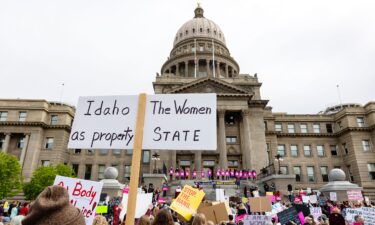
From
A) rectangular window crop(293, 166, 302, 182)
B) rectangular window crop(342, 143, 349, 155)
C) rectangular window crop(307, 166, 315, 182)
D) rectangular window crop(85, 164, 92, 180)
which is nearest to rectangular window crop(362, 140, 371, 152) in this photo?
rectangular window crop(342, 143, 349, 155)

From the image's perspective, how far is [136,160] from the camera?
4.32 m

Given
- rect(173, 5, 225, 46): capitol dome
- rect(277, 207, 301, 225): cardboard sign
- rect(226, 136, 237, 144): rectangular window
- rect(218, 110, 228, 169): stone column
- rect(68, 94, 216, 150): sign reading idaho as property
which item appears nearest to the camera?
rect(68, 94, 216, 150): sign reading idaho as property

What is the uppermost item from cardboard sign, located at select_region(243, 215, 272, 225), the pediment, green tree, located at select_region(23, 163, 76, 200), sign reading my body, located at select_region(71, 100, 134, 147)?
the pediment

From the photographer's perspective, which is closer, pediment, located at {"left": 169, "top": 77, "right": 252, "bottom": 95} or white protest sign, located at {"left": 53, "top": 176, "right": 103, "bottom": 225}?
white protest sign, located at {"left": 53, "top": 176, "right": 103, "bottom": 225}

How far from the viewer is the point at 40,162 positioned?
160 ft

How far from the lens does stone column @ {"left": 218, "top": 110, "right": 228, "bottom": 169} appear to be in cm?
4119

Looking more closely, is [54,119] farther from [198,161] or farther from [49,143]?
[198,161]

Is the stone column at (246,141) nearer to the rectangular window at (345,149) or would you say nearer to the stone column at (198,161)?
the stone column at (198,161)

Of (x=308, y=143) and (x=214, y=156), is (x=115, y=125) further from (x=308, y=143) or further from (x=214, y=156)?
(x=308, y=143)

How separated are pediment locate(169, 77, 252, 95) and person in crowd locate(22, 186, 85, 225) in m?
43.5

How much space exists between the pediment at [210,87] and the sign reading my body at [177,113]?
135ft

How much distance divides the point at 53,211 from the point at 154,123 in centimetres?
252

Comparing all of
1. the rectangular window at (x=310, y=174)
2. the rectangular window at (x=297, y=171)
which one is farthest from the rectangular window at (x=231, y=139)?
the rectangular window at (x=310, y=174)

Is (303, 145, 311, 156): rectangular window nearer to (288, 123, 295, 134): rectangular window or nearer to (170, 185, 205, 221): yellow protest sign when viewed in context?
(288, 123, 295, 134): rectangular window
